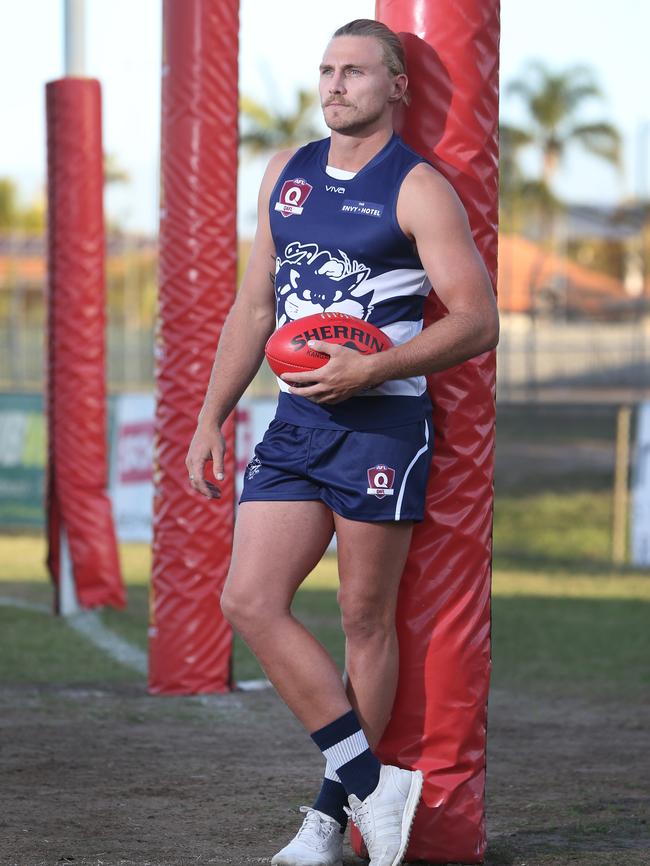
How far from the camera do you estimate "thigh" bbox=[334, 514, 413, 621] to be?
452 centimetres

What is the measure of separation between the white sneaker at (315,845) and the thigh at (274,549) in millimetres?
649

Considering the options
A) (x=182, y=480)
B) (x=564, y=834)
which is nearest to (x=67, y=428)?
(x=182, y=480)

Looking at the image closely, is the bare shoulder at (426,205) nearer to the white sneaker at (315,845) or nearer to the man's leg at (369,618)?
the man's leg at (369,618)

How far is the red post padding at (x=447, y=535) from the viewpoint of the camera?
4.86 metres

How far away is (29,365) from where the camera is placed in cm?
4294

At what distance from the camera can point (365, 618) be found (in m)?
4.61

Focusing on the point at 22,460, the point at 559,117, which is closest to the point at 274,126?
the point at 559,117

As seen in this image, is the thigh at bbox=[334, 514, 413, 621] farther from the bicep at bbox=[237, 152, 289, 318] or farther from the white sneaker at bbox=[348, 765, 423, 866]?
the bicep at bbox=[237, 152, 289, 318]

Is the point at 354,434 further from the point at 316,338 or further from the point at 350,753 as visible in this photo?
the point at 350,753

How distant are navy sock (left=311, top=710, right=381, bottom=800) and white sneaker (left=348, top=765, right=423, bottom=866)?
1.2 inches

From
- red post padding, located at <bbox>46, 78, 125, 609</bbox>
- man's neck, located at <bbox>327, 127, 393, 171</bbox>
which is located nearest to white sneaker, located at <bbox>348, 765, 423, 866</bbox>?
man's neck, located at <bbox>327, 127, 393, 171</bbox>

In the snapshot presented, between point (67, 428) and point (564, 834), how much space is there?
284 inches

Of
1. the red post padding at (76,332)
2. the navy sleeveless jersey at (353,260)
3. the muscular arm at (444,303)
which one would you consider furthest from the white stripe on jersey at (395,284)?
the red post padding at (76,332)

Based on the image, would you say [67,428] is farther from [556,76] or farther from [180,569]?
[556,76]
